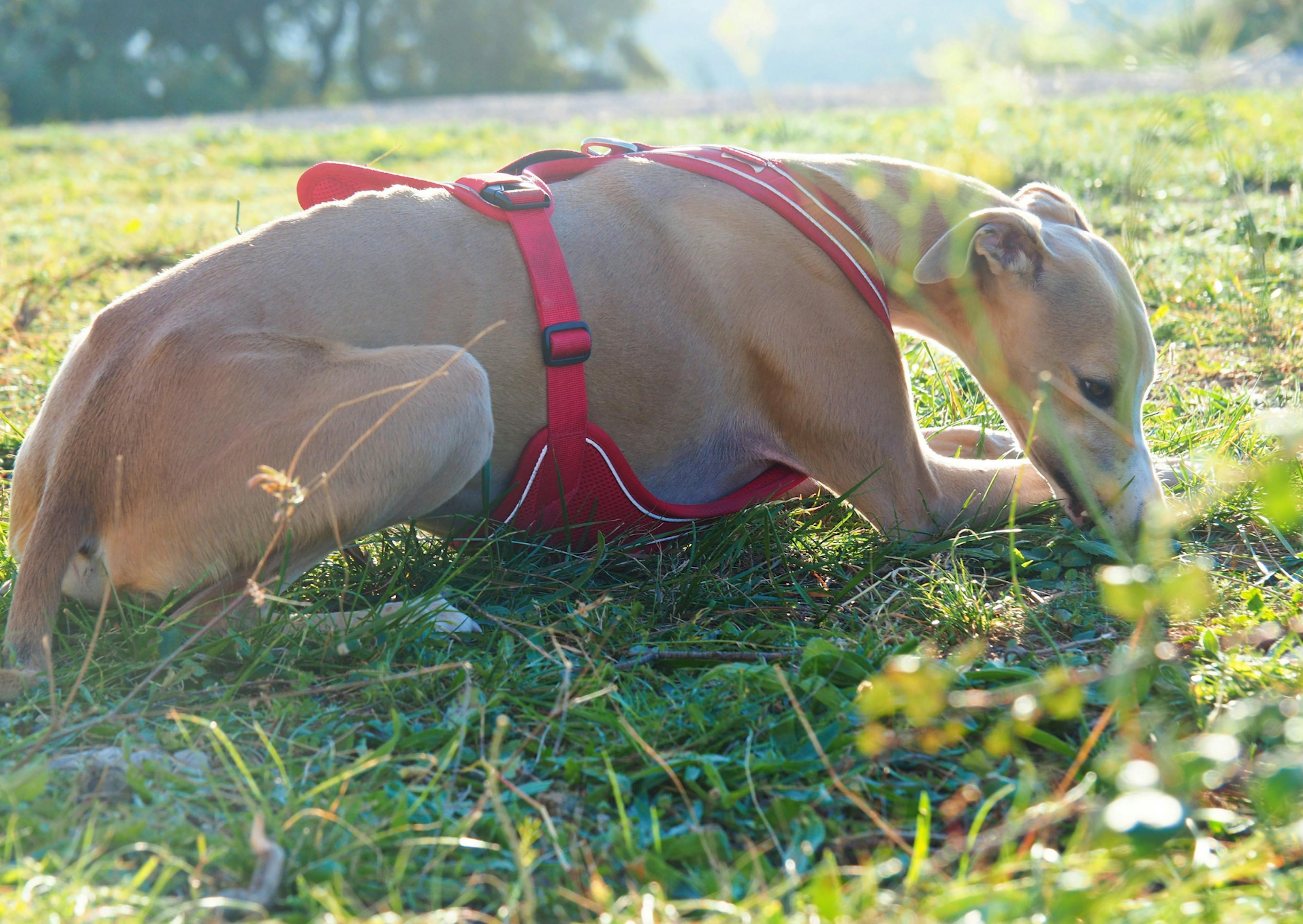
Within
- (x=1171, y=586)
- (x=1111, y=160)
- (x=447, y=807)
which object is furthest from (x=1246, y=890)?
(x=1111, y=160)

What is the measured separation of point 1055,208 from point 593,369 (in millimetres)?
1447

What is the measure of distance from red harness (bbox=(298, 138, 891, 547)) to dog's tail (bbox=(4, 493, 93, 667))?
3.23 ft

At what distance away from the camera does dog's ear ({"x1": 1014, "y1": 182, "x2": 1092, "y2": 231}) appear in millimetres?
3016

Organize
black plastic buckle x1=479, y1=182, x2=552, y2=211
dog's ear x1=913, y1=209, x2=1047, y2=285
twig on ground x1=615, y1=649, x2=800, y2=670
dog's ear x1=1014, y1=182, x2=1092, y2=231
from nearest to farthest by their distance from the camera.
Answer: twig on ground x1=615, y1=649, x2=800, y2=670, dog's ear x1=913, y1=209, x2=1047, y2=285, black plastic buckle x1=479, y1=182, x2=552, y2=211, dog's ear x1=1014, y1=182, x2=1092, y2=231

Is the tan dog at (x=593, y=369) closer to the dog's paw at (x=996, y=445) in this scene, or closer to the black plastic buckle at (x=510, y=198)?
the black plastic buckle at (x=510, y=198)

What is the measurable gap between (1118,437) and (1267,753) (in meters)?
1.11

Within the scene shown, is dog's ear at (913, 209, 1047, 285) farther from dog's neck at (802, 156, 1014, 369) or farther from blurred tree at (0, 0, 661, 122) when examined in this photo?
blurred tree at (0, 0, 661, 122)

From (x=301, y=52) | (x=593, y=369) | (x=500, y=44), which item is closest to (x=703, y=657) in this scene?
(x=593, y=369)

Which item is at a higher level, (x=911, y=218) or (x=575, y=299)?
(x=911, y=218)

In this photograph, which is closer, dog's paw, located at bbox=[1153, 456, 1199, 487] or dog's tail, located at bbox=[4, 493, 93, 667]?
Answer: dog's tail, located at bbox=[4, 493, 93, 667]

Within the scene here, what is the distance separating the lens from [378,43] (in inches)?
1324

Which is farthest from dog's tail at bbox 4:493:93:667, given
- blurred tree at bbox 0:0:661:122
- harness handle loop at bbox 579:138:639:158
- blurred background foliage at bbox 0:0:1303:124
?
blurred tree at bbox 0:0:661:122

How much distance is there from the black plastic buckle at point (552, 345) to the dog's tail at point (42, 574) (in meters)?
1.09

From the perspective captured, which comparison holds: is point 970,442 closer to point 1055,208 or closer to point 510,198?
point 1055,208
